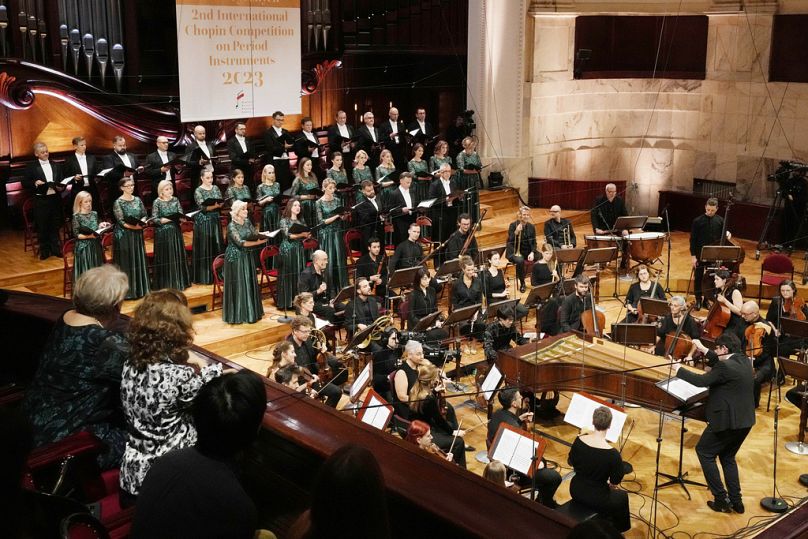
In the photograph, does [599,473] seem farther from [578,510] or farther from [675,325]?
[675,325]

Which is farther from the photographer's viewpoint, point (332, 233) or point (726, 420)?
point (332, 233)

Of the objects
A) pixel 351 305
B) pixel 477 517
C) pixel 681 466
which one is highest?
pixel 477 517

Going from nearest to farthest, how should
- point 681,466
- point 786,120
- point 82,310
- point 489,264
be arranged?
point 82,310, point 681,466, point 489,264, point 786,120

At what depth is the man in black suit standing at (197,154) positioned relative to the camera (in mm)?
11257

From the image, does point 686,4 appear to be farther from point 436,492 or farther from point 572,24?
point 436,492

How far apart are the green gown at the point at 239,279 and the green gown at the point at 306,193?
1053 millimetres

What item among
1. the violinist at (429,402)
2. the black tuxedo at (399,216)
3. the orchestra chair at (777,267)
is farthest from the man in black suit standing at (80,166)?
the orchestra chair at (777,267)

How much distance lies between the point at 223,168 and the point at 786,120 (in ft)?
26.6

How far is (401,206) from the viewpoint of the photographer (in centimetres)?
1127

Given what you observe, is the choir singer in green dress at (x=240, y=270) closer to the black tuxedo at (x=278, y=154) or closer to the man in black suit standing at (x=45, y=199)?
the man in black suit standing at (x=45, y=199)

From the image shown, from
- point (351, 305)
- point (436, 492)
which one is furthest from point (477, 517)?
point (351, 305)

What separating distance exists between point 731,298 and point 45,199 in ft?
24.1

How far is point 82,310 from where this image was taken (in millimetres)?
2861

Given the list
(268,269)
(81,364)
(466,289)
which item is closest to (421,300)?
(466,289)
